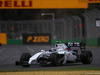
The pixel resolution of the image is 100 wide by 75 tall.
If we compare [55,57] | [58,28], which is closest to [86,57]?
[55,57]

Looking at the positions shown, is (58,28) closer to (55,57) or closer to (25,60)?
(25,60)

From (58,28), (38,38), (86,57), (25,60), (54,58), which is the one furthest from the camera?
(38,38)

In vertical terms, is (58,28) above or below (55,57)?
above

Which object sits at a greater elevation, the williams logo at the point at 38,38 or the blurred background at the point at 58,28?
the blurred background at the point at 58,28

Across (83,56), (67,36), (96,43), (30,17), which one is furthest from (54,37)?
(83,56)

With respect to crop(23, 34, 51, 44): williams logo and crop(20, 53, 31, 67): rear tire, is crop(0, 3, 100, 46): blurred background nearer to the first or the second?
crop(23, 34, 51, 44): williams logo

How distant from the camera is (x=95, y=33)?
40188 mm

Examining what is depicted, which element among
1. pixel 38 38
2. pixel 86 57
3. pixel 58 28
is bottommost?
pixel 38 38

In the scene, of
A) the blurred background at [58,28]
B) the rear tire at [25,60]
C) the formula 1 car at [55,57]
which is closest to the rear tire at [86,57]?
the formula 1 car at [55,57]

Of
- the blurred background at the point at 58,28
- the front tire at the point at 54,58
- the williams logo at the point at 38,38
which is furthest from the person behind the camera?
the williams logo at the point at 38,38

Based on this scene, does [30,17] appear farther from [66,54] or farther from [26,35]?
[66,54]

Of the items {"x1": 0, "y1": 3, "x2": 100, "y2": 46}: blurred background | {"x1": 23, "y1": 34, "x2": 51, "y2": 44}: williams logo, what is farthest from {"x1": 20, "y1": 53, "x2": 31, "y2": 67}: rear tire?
{"x1": 23, "y1": 34, "x2": 51, "y2": 44}: williams logo

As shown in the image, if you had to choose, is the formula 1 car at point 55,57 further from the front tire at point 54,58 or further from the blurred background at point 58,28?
the blurred background at point 58,28

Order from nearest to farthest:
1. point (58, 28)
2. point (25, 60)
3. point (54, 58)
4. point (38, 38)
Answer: point (54, 58), point (25, 60), point (58, 28), point (38, 38)
